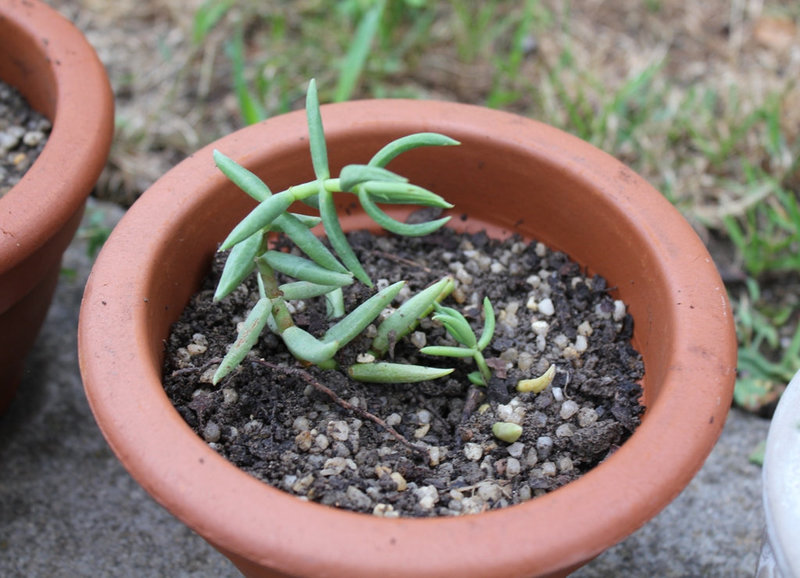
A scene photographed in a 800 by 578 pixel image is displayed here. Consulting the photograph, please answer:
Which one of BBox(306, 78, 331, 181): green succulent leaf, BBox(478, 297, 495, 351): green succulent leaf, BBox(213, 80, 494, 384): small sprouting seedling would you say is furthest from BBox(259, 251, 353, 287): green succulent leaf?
BBox(478, 297, 495, 351): green succulent leaf

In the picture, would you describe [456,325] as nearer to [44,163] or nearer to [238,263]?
[238,263]

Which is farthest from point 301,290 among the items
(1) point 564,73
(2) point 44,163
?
(1) point 564,73

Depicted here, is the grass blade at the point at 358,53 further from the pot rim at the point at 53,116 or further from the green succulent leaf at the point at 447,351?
the green succulent leaf at the point at 447,351

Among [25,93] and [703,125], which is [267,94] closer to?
[25,93]

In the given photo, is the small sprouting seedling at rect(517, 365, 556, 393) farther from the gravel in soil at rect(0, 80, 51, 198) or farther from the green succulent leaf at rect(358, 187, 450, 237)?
the gravel in soil at rect(0, 80, 51, 198)

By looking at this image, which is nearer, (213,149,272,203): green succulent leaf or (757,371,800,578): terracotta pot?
(757,371,800,578): terracotta pot

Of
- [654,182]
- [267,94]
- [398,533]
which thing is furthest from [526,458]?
[267,94]

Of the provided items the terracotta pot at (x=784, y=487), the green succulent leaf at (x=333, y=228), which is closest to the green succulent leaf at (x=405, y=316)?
the green succulent leaf at (x=333, y=228)
